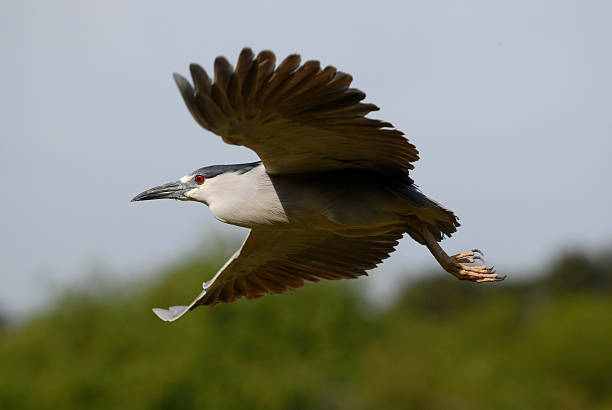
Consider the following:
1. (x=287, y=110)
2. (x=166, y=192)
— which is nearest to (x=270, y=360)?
(x=166, y=192)

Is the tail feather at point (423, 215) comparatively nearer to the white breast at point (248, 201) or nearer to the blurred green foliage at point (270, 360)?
the white breast at point (248, 201)

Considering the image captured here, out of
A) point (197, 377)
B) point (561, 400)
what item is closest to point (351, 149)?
point (197, 377)

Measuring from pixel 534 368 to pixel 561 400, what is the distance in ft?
9.50

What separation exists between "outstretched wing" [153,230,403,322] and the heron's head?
584 millimetres

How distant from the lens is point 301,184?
562 centimetres

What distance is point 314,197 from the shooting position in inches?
221

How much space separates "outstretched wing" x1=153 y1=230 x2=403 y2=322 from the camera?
21.1ft

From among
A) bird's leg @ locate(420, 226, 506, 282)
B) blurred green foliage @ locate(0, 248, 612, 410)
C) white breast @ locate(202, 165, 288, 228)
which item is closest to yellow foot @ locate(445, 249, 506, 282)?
bird's leg @ locate(420, 226, 506, 282)

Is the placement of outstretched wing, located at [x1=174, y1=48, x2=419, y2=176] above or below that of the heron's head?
above

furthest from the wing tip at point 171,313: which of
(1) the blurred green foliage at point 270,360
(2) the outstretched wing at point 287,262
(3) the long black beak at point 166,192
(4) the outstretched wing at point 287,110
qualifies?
(1) the blurred green foliage at point 270,360

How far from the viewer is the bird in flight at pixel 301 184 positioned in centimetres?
459

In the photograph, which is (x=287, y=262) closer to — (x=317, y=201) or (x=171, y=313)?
(x=171, y=313)

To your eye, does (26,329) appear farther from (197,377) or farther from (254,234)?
(254,234)

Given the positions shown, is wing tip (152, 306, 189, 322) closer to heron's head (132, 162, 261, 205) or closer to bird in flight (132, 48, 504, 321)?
bird in flight (132, 48, 504, 321)
